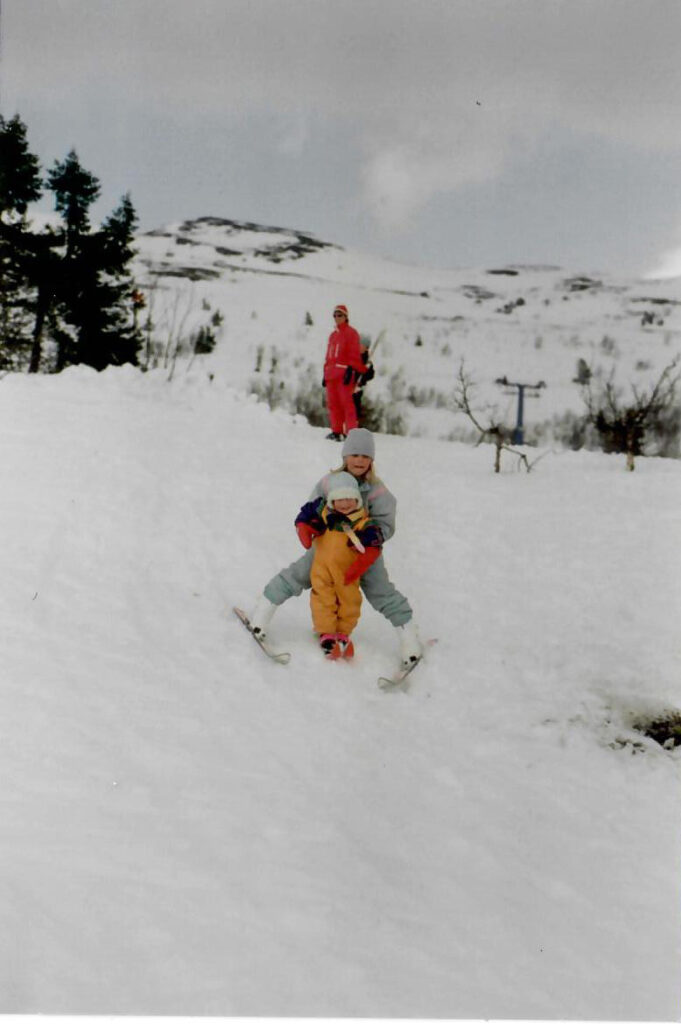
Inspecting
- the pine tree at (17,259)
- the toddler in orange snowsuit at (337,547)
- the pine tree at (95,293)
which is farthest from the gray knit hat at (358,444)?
the pine tree at (95,293)

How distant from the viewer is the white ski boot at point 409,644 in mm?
3850

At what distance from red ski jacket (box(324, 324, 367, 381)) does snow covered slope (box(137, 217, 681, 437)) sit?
1679 mm

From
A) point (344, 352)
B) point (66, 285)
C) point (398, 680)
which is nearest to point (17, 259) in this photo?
point (66, 285)

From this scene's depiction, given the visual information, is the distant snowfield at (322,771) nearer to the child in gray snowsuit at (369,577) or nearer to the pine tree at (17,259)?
the child in gray snowsuit at (369,577)

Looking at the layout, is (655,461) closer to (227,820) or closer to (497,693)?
(497,693)

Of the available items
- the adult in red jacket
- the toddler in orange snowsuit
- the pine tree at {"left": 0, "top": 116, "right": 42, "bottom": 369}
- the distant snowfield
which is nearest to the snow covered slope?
the adult in red jacket

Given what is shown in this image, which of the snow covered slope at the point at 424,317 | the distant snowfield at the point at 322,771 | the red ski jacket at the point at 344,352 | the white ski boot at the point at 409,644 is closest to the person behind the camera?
the distant snowfield at the point at 322,771

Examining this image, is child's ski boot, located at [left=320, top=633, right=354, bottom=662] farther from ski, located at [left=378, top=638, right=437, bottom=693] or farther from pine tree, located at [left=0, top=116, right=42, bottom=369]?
pine tree, located at [left=0, top=116, right=42, bottom=369]

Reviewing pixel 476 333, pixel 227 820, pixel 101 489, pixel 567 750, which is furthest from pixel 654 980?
pixel 476 333

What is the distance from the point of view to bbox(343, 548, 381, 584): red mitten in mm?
3758

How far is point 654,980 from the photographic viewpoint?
246 cm

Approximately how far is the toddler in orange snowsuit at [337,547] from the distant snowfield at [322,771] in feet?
0.87

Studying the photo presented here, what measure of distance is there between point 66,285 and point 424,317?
260 inches

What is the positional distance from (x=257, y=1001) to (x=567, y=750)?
1.76m
